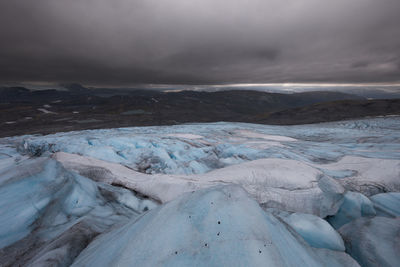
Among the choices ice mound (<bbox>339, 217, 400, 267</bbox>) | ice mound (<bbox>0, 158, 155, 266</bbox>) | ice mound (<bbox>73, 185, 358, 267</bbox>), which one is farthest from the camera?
ice mound (<bbox>0, 158, 155, 266</bbox>)

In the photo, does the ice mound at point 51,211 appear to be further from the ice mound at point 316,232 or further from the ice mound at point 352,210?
the ice mound at point 352,210

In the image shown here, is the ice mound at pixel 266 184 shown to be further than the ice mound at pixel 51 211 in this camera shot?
Yes

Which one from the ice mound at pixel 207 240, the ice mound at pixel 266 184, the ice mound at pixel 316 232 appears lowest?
the ice mound at pixel 266 184

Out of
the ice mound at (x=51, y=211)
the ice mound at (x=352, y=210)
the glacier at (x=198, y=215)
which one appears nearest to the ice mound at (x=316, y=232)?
the glacier at (x=198, y=215)

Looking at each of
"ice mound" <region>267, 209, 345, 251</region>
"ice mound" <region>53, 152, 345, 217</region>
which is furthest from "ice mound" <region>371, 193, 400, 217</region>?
"ice mound" <region>267, 209, 345, 251</region>

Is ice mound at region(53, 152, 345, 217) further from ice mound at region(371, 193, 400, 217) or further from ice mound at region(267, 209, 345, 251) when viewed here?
ice mound at region(267, 209, 345, 251)

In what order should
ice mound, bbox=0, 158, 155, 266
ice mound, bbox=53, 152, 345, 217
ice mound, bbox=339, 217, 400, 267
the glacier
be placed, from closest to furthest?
1. the glacier
2. ice mound, bbox=339, 217, 400, 267
3. ice mound, bbox=0, 158, 155, 266
4. ice mound, bbox=53, 152, 345, 217
